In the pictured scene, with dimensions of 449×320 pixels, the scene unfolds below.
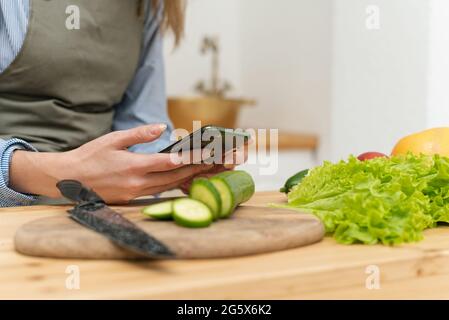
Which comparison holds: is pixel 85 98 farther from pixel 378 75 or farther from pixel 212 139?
pixel 378 75

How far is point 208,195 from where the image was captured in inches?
33.1

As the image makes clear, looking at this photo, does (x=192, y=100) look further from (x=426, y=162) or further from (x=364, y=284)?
(x=364, y=284)

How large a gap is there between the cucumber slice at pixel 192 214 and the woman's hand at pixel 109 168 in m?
0.21

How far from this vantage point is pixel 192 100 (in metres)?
2.69

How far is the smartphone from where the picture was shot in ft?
3.10

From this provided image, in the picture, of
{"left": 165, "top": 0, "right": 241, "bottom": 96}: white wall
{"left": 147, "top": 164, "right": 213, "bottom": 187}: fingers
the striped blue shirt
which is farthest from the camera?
{"left": 165, "top": 0, "right": 241, "bottom": 96}: white wall

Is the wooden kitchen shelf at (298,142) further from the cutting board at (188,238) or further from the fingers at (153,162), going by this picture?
the cutting board at (188,238)

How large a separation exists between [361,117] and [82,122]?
105cm

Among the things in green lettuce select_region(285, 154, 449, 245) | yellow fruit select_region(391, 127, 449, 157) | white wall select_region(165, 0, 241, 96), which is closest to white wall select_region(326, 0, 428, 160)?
yellow fruit select_region(391, 127, 449, 157)

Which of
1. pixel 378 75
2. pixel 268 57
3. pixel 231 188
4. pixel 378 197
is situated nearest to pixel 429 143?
pixel 378 197

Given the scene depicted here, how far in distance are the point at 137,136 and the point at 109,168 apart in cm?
9

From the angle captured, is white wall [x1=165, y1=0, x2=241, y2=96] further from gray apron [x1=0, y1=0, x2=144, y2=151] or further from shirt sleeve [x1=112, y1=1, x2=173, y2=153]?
gray apron [x1=0, y1=0, x2=144, y2=151]

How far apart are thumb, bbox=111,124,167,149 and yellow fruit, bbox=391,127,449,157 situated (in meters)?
0.47

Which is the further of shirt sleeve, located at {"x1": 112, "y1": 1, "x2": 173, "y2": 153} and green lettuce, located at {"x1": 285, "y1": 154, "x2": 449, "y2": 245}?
shirt sleeve, located at {"x1": 112, "y1": 1, "x2": 173, "y2": 153}
